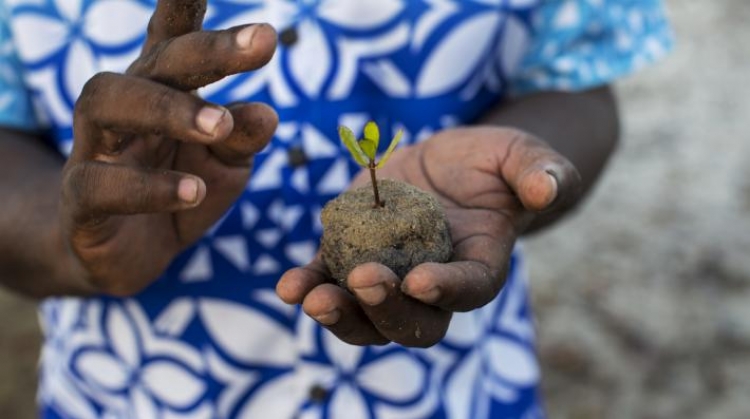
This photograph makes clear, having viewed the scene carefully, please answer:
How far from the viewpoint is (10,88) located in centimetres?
191

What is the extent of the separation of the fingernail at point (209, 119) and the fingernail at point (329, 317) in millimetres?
297

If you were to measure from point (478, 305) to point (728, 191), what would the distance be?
379 cm

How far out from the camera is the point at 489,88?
6.92 ft

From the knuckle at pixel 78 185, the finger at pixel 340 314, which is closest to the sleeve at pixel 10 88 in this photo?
the knuckle at pixel 78 185

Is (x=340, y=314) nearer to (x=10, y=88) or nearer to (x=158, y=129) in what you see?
(x=158, y=129)

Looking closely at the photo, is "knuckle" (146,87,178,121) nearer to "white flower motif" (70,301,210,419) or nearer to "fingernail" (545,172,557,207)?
"fingernail" (545,172,557,207)

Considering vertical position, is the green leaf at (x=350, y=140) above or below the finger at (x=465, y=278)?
above

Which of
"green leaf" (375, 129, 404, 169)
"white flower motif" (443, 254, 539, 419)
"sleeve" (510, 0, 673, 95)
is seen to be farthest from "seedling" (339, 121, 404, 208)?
"sleeve" (510, 0, 673, 95)

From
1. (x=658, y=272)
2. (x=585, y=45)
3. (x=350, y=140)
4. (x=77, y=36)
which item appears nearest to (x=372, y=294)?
(x=350, y=140)

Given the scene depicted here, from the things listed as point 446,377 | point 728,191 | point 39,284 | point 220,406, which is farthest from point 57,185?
point 728,191

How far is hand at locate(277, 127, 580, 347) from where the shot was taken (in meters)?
1.29

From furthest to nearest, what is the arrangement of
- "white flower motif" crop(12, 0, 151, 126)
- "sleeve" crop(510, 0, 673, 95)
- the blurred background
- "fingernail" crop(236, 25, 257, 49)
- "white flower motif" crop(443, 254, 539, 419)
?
1. the blurred background
2. "sleeve" crop(510, 0, 673, 95)
3. "white flower motif" crop(443, 254, 539, 419)
4. "white flower motif" crop(12, 0, 151, 126)
5. "fingernail" crop(236, 25, 257, 49)

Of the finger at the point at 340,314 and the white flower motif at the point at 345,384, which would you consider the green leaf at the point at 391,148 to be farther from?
the white flower motif at the point at 345,384

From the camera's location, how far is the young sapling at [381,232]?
1.56 m
